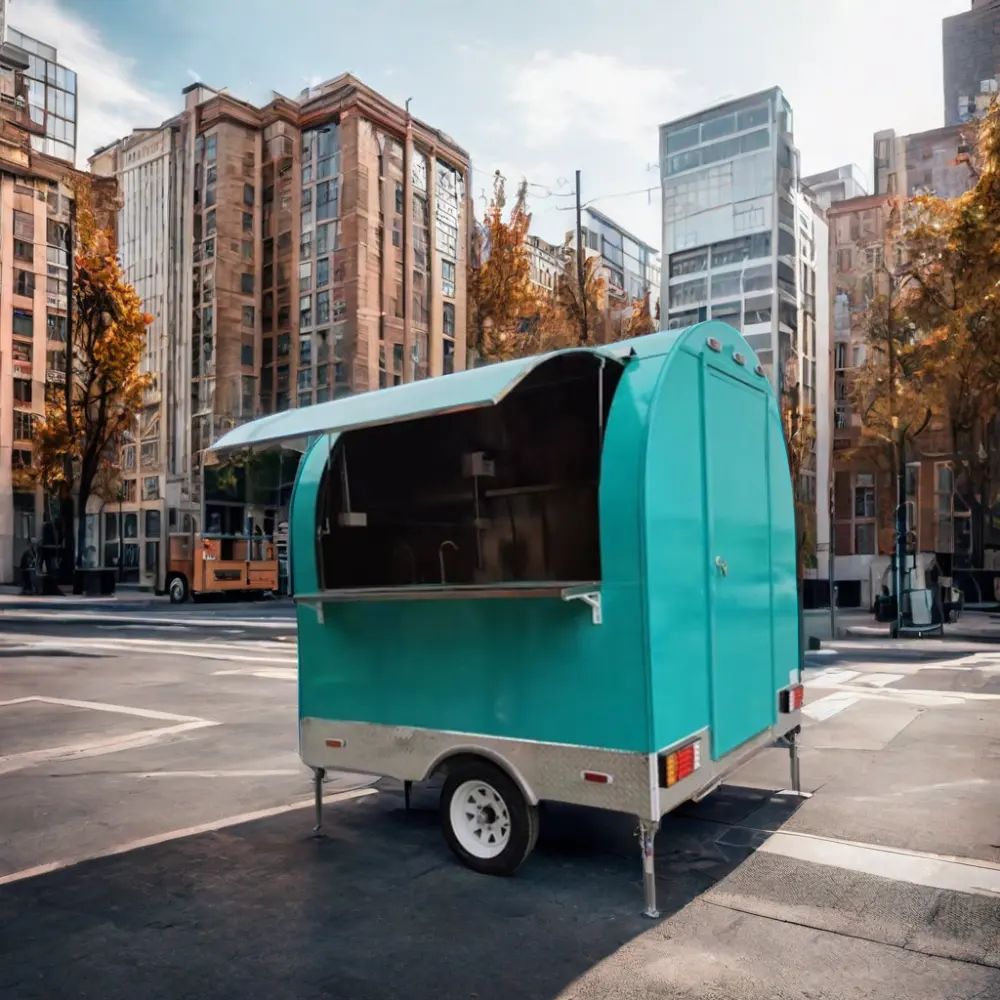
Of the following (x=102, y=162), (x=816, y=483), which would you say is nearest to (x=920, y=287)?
(x=816, y=483)

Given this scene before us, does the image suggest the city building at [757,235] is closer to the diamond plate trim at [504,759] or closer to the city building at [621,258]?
the city building at [621,258]

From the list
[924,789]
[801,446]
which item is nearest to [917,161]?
[801,446]

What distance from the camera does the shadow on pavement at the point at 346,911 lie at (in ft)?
13.0

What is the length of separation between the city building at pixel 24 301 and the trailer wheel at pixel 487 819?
46.8 m

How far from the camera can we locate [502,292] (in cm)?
4625

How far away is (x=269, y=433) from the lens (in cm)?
553

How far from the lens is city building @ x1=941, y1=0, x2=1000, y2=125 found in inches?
4439

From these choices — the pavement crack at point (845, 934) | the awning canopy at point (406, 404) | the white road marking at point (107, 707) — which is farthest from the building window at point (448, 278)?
the pavement crack at point (845, 934)

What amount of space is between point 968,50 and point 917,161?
7671 centimetres

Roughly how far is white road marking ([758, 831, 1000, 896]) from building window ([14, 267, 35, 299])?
Answer: 5182cm

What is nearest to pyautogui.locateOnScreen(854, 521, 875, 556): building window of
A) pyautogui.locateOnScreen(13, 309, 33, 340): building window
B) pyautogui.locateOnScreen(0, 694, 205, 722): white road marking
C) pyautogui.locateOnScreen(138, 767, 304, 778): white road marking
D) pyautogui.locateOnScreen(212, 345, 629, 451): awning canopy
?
pyautogui.locateOnScreen(0, 694, 205, 722): white road marking

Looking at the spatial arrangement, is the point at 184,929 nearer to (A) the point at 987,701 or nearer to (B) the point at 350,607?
(B) the point at 350,607

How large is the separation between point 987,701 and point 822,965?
8.61 m

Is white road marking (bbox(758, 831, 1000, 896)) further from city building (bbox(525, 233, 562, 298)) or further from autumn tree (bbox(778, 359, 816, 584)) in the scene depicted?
city building (bbox(525, 233, 562, 298))
